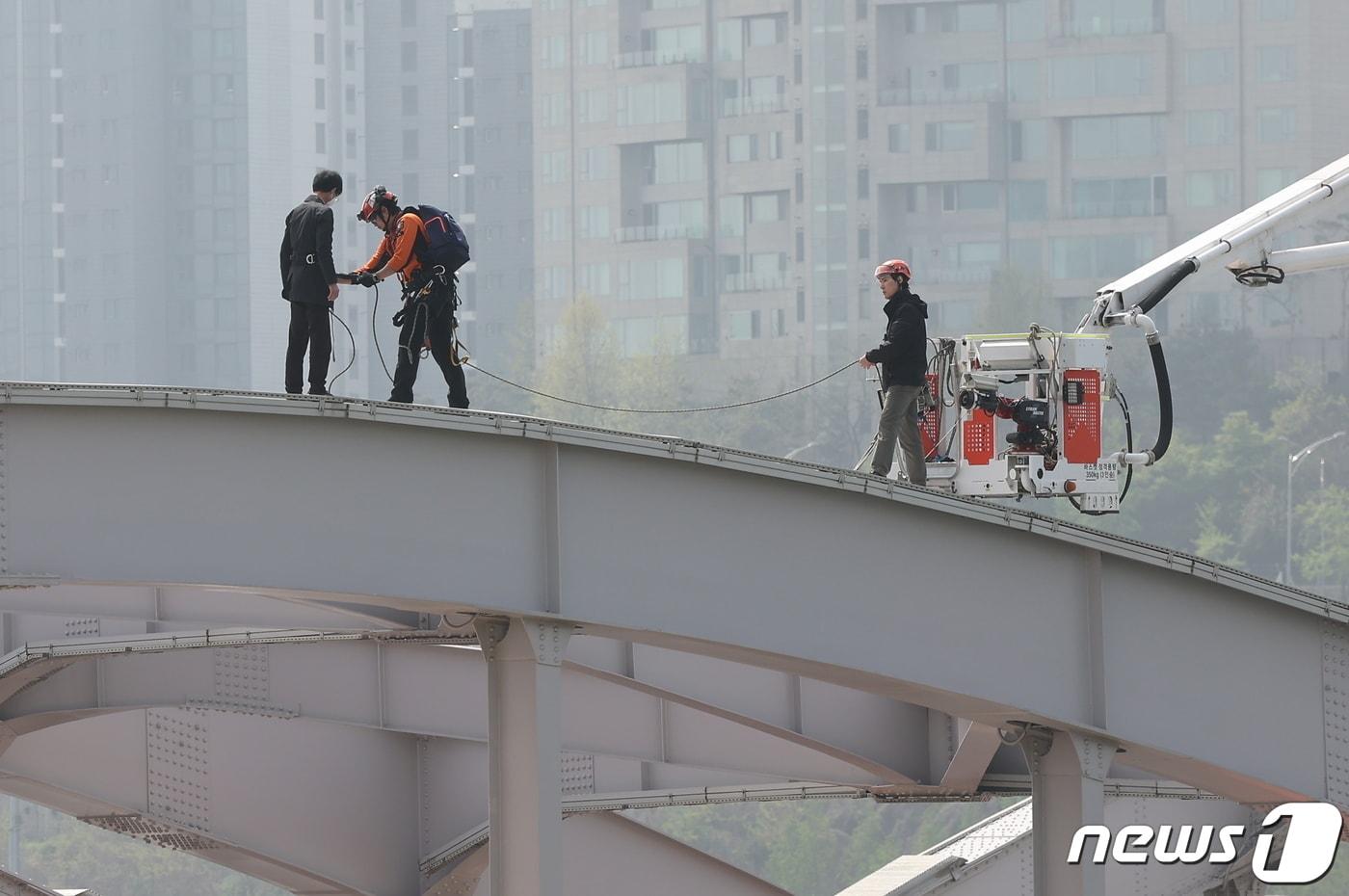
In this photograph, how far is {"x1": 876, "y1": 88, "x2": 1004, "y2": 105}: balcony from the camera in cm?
13338

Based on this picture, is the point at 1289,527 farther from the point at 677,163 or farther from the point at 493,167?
the point at 493,167

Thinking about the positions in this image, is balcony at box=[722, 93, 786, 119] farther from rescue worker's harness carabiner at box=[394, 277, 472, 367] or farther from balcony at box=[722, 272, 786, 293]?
rescue worker's harness carabiner at box=[394, 277, 472, 367]

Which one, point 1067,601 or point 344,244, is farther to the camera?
point 344,244

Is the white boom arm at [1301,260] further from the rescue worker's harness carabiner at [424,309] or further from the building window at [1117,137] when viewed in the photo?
the building window at [1117,137]

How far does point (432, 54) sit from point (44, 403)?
147828 millimetres

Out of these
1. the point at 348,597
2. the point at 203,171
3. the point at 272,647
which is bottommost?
the point at 272,647

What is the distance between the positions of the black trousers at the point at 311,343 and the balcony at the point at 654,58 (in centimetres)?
12792

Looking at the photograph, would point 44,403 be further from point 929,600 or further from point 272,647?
point 272,647

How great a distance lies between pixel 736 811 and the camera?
10856 centimetres

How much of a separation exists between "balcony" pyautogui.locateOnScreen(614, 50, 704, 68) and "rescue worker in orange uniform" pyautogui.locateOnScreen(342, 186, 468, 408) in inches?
5014

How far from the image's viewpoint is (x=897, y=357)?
1514 centimetres

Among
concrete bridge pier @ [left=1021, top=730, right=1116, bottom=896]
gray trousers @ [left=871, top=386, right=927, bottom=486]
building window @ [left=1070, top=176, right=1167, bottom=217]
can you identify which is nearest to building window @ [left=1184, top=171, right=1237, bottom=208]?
building window @ [left=1070, top=176, right=1167, bottom=217]

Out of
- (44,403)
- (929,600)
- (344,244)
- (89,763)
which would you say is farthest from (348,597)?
(344,244)

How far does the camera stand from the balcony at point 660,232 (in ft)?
454
